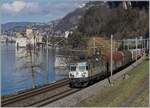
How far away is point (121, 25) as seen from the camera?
502 ft

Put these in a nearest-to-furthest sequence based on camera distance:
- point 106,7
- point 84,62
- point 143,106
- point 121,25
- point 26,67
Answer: point 143,106, point 84,62, point 26,67, point 121,25, point 106,7

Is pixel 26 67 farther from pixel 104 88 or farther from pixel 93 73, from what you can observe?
pixel 104 88

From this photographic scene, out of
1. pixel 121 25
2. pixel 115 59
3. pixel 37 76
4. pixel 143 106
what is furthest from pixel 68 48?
pixel 143 106

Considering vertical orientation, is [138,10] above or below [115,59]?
above

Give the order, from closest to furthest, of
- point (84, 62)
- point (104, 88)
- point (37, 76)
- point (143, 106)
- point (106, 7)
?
1. point (143, 106)
2. point (104, 88)
3. point (84, 62)
4. point (37, 76)
5. point (106, 7)

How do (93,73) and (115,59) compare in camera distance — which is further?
(115,59)

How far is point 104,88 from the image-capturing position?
3684cm

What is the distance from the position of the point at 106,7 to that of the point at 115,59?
444ft

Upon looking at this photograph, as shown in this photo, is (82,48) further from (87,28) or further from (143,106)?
(143,106)

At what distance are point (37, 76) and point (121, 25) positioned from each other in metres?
75.1

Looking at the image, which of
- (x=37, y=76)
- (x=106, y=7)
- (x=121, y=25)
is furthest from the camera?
(x=106, y=7)

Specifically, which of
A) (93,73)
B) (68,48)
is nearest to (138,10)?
(68,48)

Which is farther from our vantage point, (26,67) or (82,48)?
(82,48)

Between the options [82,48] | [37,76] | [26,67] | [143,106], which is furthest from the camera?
[82,48]
